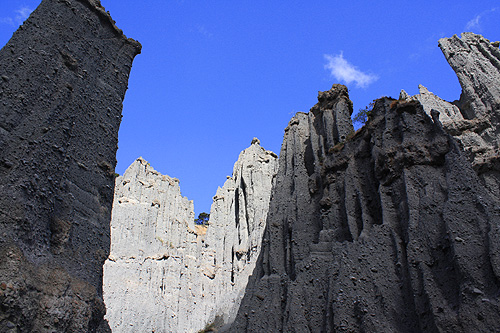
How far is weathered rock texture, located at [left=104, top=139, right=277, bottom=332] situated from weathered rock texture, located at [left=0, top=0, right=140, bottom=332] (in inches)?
853

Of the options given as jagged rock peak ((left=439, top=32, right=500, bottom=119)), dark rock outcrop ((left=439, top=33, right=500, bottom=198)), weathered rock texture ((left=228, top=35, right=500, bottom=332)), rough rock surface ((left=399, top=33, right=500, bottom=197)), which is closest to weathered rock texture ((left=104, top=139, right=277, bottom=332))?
weathered rock texture ((left=228, top=35, right=500, bottom=332))

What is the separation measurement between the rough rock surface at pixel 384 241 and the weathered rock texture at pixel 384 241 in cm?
3

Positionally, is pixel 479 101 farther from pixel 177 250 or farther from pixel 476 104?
pixel 177 250

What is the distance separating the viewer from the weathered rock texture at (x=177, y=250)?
32.9 meters

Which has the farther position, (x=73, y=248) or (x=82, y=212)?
(x=82, y=212)

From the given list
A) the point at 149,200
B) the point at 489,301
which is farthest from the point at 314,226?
the point at 149,200

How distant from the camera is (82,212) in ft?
27.8

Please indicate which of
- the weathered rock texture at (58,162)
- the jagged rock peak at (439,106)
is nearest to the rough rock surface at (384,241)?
the weathered rock texture at (58,162)

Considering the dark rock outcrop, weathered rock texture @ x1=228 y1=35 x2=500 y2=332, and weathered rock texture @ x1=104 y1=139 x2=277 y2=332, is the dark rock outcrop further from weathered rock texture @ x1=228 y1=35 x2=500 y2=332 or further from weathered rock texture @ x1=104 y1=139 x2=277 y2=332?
weathered rock texture @ x1=104 y1=139 x2=277 y2=332

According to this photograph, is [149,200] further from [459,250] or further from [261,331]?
[459,250]

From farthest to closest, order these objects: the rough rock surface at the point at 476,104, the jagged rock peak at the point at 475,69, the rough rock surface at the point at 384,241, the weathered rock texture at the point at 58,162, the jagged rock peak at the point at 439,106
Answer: the jagged rock peak at the point at 439,106, the jagged rock peak at the point at 475,69, the rough rock surface at the point at 476,104, the rough rock surface at the point at 384,241, the weathered rock texture at the point at 58,162

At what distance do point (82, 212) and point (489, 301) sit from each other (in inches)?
340

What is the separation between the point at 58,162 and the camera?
25.9ft

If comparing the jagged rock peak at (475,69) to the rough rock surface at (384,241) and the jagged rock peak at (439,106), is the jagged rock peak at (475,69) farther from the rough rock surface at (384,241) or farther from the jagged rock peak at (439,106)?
the rough rock surface at (384,241)
